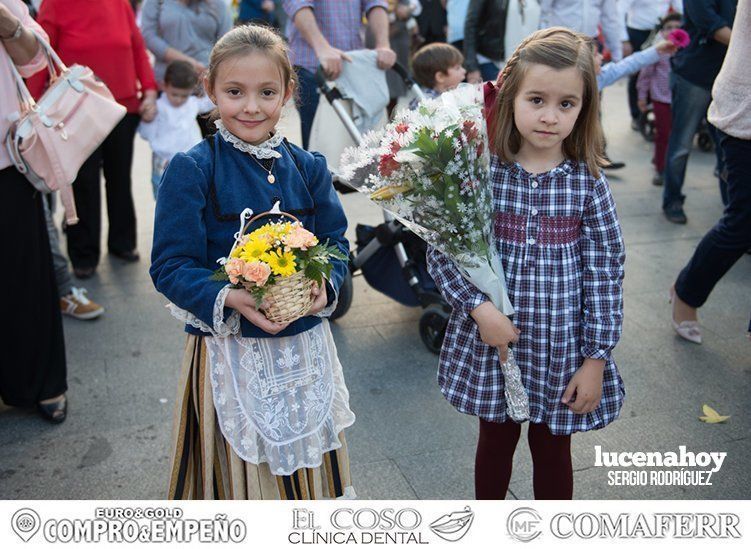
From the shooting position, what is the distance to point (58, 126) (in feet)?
10.6

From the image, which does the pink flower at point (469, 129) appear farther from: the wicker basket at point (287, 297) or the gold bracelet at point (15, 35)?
the gold bracelet at point (15, 35)

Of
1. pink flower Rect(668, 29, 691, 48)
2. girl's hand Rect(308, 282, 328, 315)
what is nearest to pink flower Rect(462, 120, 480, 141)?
girl's hand Rect(308, 282, 328, 315)

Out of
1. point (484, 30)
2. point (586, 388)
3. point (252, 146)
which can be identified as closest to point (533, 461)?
point (586, 388)

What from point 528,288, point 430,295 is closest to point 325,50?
point 430,295

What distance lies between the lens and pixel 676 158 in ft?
20.2

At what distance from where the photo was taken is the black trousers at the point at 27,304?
3305 mm

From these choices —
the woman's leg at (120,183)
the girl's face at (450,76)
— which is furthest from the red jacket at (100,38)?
the girl's face at (450,76)

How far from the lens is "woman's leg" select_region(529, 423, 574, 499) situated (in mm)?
2500

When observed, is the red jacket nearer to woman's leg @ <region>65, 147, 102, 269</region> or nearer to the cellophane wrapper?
woman's leg @ <region>65, 147, 102, 269</region>

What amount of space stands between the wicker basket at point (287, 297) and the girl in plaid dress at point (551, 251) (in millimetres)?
482

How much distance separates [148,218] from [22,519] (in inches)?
188

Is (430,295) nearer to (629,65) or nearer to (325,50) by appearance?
(325,50)

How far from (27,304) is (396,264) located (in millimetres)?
1884

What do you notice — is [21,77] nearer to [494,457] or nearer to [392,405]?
[392,405]
